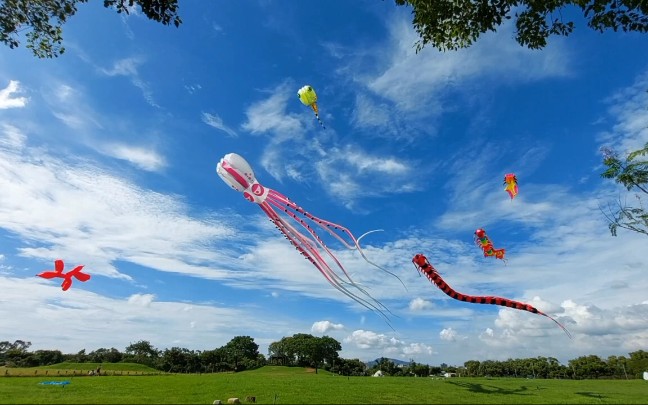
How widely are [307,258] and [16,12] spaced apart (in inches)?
553

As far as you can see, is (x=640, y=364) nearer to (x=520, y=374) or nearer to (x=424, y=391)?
(x=520, y=374)

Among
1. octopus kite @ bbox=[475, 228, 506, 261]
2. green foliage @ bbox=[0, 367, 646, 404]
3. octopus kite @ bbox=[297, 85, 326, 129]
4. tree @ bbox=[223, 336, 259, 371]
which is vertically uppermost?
octopus kite @ bbox=[297, 85, 326, 129]

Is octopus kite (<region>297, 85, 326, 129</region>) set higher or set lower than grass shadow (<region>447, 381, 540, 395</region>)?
higher

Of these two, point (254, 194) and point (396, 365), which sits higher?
point (254, 194)

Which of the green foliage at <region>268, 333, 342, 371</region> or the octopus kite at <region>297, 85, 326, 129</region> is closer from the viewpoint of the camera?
the octopus kite at <region>297, 85, 326, 129</region>

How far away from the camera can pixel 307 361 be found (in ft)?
304

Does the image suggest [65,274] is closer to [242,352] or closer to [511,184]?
[511,184]

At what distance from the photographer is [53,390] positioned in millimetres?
28344

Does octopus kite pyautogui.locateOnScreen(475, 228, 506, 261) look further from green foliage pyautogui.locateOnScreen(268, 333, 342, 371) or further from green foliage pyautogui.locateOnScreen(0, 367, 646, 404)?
green foliage pyautogui.locateOnScreen(268, 333, 342, 371)

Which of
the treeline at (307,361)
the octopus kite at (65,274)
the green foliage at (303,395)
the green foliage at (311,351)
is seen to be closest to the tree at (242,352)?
the treeline at (307,361)

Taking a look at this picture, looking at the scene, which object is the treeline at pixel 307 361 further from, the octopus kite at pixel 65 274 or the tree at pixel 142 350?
the octopus kite at pixel 65 274

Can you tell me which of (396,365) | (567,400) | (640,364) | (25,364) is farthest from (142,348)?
(640,364)

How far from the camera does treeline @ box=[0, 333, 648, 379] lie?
261ft

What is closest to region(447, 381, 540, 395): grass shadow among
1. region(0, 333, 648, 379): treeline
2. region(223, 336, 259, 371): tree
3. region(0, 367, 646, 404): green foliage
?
region(0, 367, 646, 404): green foliage
